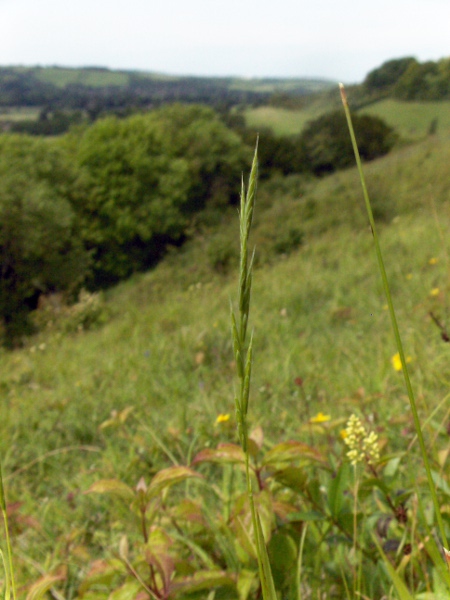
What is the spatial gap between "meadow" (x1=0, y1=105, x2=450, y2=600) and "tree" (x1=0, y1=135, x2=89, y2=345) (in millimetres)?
14727

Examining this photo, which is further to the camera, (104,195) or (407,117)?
(407,117)

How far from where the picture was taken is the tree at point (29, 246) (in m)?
19.6

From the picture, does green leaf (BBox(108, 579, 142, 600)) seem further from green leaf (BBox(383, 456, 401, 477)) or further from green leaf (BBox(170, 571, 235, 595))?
green leaf (BBox(383, 456, 401, 477))

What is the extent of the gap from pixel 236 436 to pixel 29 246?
19431 millimetres

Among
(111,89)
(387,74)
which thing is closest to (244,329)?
(387,74)

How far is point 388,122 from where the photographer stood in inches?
1117

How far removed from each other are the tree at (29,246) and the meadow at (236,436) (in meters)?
14.7

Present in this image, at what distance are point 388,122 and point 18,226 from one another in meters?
19.0

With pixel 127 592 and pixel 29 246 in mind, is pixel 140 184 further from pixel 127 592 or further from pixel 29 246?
pixel 127 592

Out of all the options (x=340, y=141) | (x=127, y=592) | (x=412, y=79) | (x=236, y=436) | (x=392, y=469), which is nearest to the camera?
(x=127, y=592)

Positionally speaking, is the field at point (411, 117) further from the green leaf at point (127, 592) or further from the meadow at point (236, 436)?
the green leaf at point (127, 592)

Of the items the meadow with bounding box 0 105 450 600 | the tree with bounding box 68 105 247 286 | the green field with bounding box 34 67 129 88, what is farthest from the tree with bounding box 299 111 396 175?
the green field with bounding box 34 67 129 88

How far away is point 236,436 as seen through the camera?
1.60 meters

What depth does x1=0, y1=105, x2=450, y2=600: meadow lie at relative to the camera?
0.80m
